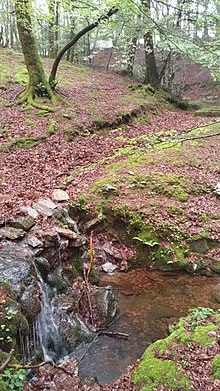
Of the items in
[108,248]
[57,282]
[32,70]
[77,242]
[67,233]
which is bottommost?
[108,248]

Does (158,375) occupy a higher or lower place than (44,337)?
higher

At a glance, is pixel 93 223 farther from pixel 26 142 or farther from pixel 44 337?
pixel 26 142

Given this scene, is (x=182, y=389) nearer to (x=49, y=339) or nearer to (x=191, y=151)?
(x=49, y=339)

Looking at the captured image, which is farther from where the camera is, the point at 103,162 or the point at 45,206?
the point at 103,162

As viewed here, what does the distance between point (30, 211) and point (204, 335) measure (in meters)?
3.82

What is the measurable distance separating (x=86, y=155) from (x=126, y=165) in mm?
1418

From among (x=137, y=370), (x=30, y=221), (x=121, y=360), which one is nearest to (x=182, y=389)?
(x=137, y=370)

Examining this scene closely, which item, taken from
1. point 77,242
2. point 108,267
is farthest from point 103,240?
point 77,242

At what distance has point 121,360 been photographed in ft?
14.4

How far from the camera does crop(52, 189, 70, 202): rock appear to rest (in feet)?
23.7

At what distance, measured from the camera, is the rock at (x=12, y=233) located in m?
5.30

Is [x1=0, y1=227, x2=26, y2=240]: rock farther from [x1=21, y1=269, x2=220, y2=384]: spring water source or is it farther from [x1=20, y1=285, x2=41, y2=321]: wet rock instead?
[x1=20, y1=285, x2=41, y2=321]: wet rock

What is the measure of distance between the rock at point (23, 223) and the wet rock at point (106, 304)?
1.73 metres

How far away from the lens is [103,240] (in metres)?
7.30
